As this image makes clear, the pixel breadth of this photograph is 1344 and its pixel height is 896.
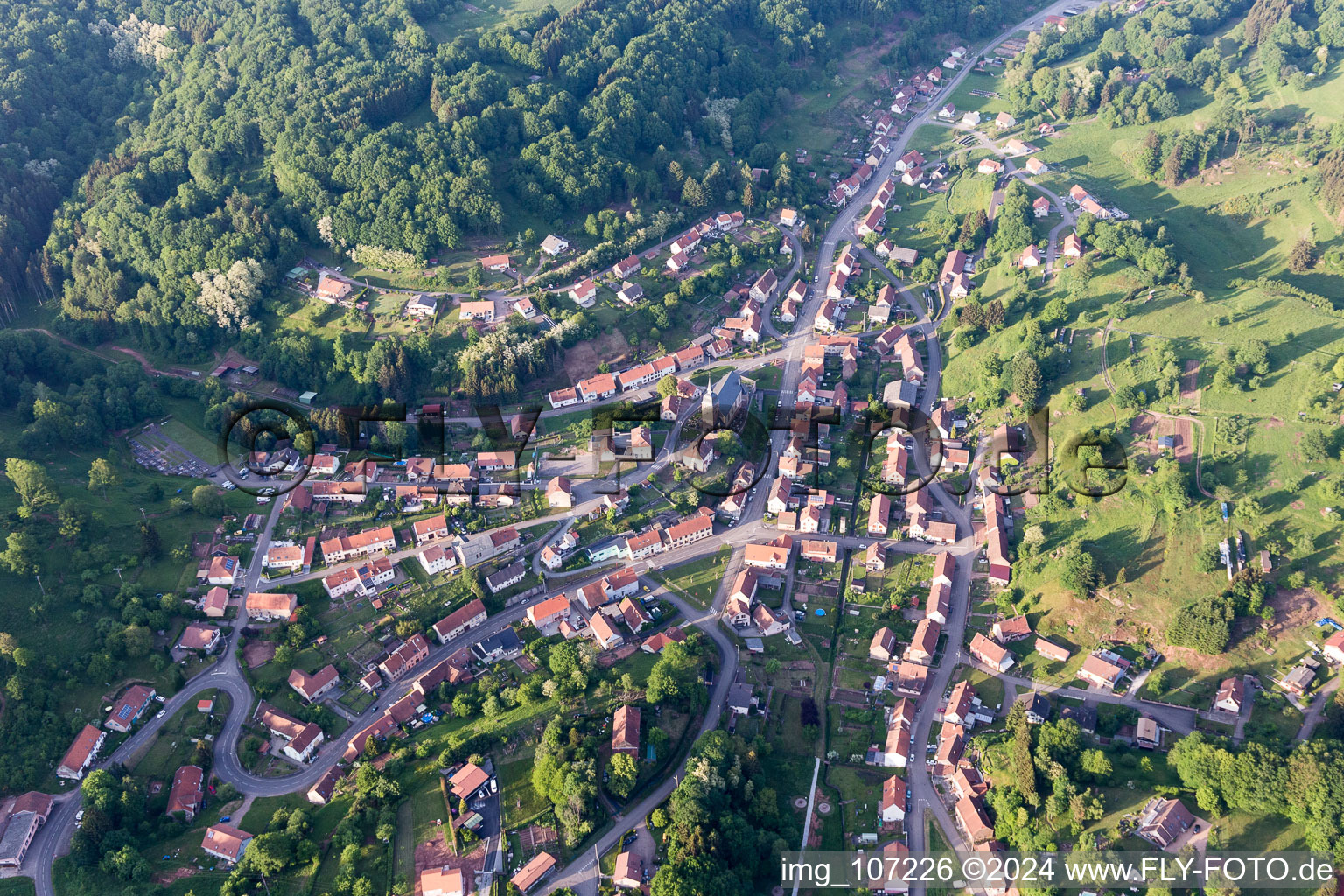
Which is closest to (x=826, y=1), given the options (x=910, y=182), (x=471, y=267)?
(x=910, y=182)

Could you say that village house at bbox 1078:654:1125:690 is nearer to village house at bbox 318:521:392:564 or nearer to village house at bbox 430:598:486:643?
village house at bbox 430:598:486:643

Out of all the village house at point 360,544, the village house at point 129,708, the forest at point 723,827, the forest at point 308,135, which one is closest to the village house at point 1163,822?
the forest at point 723,827

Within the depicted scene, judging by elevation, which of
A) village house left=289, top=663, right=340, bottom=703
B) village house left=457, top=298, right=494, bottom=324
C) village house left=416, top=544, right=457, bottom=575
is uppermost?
village house left=457, top=298, right=494, bottom=324

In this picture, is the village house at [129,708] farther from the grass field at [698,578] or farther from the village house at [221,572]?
the grass field at [698,578]

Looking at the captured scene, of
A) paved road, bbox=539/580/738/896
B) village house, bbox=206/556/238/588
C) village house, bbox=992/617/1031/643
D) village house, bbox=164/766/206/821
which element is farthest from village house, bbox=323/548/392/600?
village house, bbox=992/617/1031/643

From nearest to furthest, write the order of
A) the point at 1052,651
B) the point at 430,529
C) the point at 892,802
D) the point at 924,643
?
the point at 892,802
the point at 1052,651
the point at 924,643
the point at 430,529

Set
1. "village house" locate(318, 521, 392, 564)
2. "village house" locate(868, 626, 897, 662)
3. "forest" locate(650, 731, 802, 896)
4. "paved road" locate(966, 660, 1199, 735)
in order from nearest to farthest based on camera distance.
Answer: "forest" locate(650, 731, 802, 896), "paved road" locate(966, 660, 1199, 735), "village house" locate(868, 626, 897, 662), "village house" locate(318, 521, 392, 564)

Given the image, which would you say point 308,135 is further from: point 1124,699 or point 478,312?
point 1124,699

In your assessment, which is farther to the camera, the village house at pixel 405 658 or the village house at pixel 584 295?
the village house at pixel 584 295

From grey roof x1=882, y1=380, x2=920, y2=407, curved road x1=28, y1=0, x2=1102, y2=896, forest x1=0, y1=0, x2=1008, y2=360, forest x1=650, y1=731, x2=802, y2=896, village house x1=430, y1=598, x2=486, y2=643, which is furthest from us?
forest x1=0, y1=0, x2=1008, y2=360

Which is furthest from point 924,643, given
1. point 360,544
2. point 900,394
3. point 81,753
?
point 81,753

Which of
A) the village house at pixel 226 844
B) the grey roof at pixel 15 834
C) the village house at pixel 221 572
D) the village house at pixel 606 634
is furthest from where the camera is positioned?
the village house at pixel 221 572
